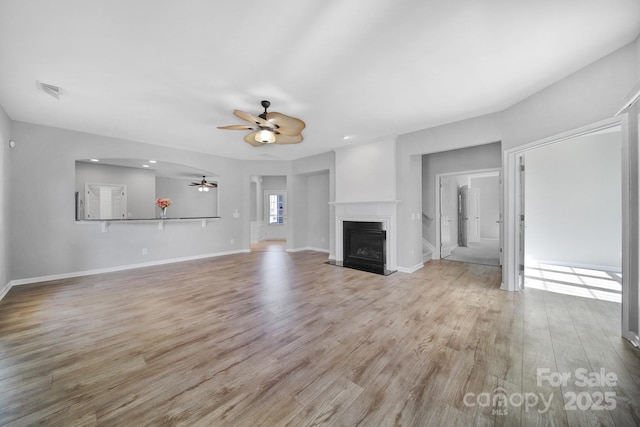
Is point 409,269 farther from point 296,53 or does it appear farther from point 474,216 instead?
point 474,216

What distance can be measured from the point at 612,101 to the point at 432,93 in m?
1.58

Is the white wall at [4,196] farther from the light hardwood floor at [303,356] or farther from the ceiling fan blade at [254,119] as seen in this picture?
the ceiling fan blade at [254,119]

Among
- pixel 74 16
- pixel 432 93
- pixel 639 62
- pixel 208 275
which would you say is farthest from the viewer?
pixel 208 275

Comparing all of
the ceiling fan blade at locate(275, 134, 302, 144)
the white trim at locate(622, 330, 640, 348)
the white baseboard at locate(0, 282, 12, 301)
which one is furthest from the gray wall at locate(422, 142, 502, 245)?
the white baseboard at locate(0, 282, 12, 301)

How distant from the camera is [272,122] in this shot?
120 inches

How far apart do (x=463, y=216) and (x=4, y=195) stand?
1002cm

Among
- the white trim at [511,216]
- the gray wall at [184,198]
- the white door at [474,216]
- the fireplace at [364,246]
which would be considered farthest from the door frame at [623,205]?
the gray wall at [184,198]

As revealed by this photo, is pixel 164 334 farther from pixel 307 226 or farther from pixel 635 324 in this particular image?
pixel 307 226

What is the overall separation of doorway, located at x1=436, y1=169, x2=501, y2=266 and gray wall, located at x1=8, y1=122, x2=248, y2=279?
6.52 meters

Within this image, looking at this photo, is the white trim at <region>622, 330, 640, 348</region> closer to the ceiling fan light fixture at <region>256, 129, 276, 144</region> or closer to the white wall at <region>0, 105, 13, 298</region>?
the ceiling fan light fixture at <region>256, 129, 276, 144</region>

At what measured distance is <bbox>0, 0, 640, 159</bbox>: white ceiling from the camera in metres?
1.71

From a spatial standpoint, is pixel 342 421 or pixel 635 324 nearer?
pixel 342 421

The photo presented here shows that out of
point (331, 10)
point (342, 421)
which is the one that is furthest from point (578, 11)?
point (342, 421)

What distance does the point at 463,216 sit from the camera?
7527 millimetres
